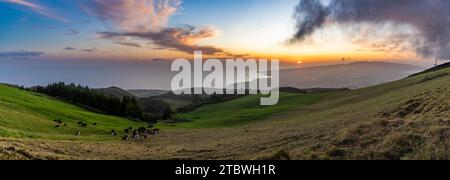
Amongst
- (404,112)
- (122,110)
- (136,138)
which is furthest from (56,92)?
(404,112)

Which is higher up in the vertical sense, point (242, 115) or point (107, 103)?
point (107, 103)

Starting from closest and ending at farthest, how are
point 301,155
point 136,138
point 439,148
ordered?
point 439,148 < point 301,155 < point 136,138

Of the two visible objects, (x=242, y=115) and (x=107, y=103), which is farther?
(x=107, y=103)

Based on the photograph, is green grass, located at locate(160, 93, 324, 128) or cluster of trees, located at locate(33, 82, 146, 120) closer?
green grass, located at locate(160, 93, 324, 128)

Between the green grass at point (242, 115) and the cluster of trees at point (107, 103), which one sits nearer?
the green grass at point (242, 115)
